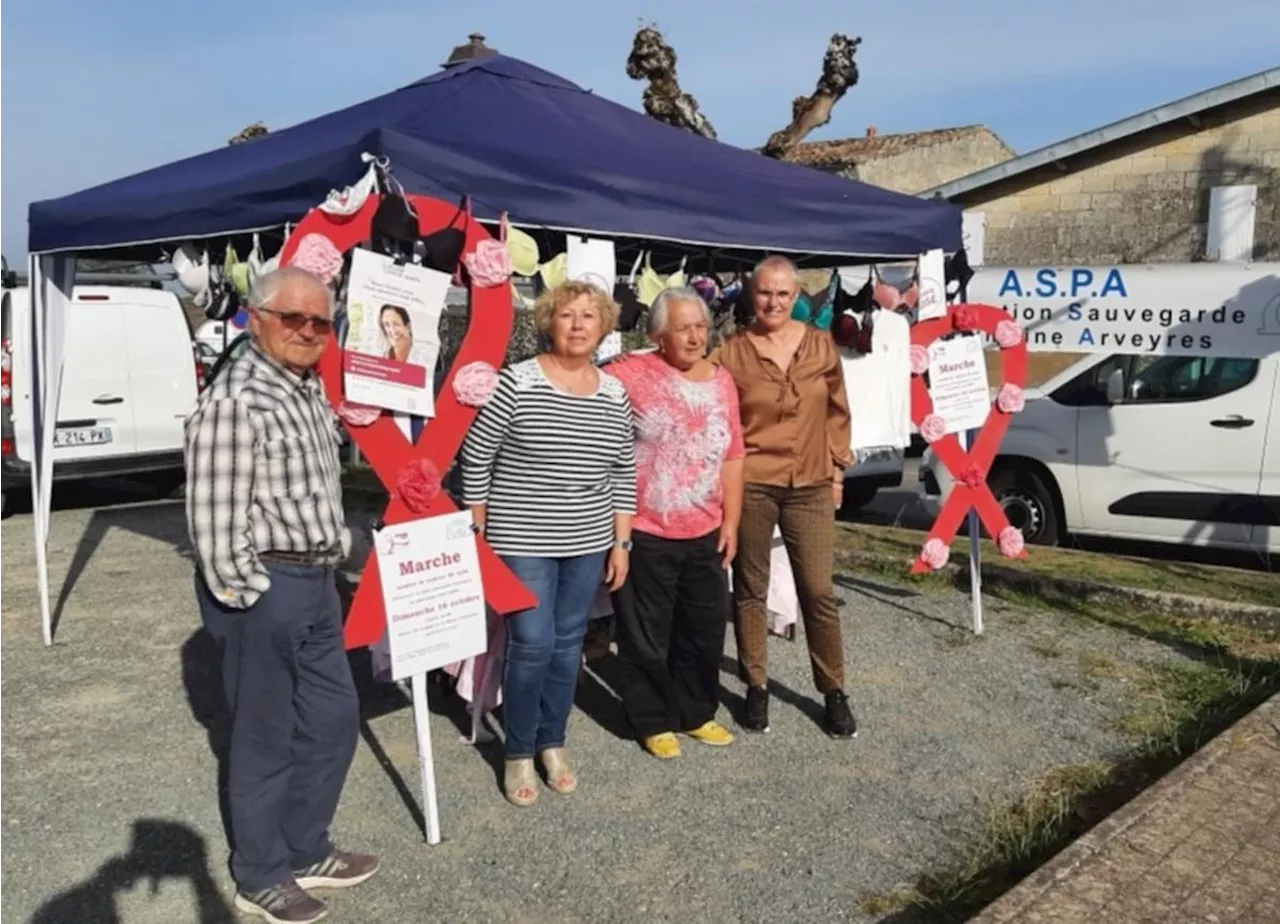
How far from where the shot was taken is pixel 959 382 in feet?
18.5

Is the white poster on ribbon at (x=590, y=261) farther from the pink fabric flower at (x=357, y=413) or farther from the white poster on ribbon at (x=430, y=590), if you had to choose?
the white poster on ribbon at (x=430, y=590)

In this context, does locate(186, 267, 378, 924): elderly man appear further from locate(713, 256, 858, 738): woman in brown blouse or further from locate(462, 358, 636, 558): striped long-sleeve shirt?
locate(713, 256, 858, 738): woman in brown blouse

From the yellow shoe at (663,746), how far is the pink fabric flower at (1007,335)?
8.66ft

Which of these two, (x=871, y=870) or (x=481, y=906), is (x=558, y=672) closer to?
(x=481, y=906)

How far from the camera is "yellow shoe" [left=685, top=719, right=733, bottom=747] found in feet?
14.5

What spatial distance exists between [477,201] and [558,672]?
1.59m

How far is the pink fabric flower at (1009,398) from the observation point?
5770 millimetres

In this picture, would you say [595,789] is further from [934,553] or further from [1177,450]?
[1177,450]

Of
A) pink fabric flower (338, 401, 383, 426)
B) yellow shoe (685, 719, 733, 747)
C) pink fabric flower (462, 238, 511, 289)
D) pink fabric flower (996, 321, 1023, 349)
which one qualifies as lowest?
yellow shoe (685, 719, 733, 747)

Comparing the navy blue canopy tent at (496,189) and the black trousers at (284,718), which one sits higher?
the navy blue canopy tent at (496,189)

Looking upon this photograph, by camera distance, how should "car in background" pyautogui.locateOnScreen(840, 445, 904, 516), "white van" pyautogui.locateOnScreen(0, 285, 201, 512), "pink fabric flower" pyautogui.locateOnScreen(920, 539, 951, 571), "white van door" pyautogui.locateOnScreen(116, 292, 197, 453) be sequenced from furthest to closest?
"white van door" pyautogui.locateOnScreen(116, 292, 197, 453) → "car in background" pyautogui.locateOnScreen(840, 445, 904, 516) → "white van" pyautogui.locateOnScreen(0, 285, 201, 512) → "pink fabric flower" pyautogui.locateOnScreen(920, 539, 951, 571)

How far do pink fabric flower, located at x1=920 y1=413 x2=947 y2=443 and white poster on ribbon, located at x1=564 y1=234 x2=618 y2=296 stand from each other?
192 cm

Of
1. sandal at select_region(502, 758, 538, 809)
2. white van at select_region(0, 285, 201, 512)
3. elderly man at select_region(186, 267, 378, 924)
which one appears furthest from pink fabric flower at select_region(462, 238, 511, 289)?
white van at select_region(0, 285, 201, 512)

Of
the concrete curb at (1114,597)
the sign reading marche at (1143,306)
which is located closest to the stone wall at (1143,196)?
the concrete curb at (1114,597)
